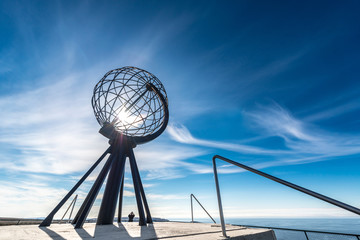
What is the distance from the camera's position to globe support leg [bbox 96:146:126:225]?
7.41 m

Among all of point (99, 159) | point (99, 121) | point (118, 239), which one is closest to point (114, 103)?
point (99, 121)

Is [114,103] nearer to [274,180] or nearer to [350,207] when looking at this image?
[274,180]

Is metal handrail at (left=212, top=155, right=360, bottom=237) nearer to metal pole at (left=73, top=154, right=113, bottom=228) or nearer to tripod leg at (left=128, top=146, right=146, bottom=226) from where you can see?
tripod leg at (left=128, top=146, right=146, bottom=226)

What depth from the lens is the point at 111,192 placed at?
26.5 ft

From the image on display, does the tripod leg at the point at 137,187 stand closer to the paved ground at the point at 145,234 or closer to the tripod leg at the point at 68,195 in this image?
the tripod leg at the point at 68,195

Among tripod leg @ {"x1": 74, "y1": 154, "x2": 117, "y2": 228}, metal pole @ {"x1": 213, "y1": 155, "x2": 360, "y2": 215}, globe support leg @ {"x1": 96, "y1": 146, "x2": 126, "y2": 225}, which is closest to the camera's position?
metal pole @ {"x1": 213, "y1": 155, "x2": 360, "y2": 215}

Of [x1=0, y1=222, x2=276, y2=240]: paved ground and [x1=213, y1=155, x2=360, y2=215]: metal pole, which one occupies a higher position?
[x1=213, y1=155, x2=360, y2=215]: metal pole

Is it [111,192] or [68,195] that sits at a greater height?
[111,192]

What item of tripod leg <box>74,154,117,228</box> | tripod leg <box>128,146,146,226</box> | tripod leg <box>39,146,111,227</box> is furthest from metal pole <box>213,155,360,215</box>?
tripod leg <box>39,146,111,227</box>

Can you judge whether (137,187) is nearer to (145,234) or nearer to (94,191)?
(94,191)

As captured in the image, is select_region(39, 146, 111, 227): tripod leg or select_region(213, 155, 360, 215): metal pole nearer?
select_region(213, 155, 360, 215): metal pole

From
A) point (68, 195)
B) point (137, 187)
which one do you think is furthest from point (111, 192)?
point (68, 195)

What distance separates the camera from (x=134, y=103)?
1104cm

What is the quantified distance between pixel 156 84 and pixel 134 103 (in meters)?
2.29
